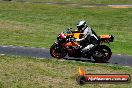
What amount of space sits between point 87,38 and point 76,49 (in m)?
0.97

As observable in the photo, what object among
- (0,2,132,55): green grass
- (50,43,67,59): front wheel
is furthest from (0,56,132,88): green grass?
(0,2,132,55): green grass

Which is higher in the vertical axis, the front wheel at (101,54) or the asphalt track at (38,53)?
the front wheel at (101,54)

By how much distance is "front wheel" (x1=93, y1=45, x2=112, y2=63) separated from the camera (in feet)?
72.9

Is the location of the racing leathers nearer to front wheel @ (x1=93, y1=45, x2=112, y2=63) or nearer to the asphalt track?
front wheel @ (x1=93, y1=45, x2=112, y2=63)

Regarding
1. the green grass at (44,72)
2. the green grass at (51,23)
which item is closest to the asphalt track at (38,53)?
the green grass at (44,72)

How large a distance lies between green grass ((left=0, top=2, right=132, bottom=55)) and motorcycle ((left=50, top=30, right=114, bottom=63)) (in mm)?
4512

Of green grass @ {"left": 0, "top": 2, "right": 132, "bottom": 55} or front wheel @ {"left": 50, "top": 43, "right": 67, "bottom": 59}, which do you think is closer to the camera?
front wheel @ {"left": 50, "top": 43, "right": 67, "bottom": 59}

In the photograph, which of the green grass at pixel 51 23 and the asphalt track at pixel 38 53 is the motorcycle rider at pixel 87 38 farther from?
the green grass at pixel 51 23

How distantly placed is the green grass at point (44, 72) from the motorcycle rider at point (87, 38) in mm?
1328

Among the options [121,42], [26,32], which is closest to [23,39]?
[26,32]

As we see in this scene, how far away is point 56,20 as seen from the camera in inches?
1775

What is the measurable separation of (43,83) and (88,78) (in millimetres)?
4016

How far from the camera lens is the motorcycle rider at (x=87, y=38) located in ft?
73.0

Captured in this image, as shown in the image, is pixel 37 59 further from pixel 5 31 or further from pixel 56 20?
pixel 56 20
